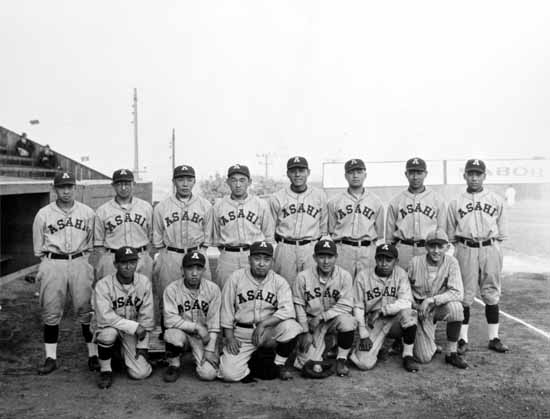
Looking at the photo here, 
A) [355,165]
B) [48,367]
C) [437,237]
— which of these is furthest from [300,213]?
[48,367]

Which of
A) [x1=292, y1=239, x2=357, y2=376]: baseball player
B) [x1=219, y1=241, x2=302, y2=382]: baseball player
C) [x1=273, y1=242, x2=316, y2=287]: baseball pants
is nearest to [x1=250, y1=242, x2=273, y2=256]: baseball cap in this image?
[x1=219, y1=241, x2=302, y2=382]: baseball player

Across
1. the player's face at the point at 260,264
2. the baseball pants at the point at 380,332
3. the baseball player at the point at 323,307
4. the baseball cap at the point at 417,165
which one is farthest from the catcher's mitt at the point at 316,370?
the baseball cap at the point at 417,165

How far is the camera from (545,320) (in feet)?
21.3

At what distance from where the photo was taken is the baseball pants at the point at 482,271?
5328mm

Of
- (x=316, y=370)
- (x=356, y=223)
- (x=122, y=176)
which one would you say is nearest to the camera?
(x=316, y=370)

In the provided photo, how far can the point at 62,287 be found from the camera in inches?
195

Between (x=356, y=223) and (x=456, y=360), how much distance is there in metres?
1.66

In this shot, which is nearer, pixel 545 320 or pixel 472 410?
pixel 472 410

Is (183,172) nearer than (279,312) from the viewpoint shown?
No

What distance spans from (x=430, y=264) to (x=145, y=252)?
2953 millimetres

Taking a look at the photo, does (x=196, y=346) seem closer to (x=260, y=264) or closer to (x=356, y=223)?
(x=260, y=264)

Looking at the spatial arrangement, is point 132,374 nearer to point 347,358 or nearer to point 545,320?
point 347,358

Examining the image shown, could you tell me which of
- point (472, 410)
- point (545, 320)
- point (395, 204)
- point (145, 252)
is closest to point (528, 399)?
point (472, 410)

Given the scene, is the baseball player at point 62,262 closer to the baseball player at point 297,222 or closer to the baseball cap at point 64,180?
the baseball cap at point 64,180
